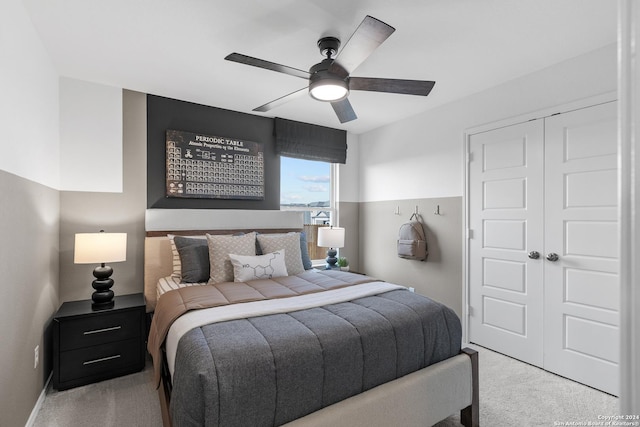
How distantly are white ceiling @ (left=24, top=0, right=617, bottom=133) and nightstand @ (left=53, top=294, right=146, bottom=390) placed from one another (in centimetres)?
209

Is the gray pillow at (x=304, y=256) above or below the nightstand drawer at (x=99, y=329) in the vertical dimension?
above

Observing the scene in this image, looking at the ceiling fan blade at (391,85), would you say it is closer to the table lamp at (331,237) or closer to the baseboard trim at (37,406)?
the table lamp at (331,237)

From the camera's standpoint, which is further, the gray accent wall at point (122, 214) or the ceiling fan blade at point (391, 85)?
the gray accent wall at point (122, 214)

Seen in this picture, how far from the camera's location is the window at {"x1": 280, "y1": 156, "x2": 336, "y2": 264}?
4312 mm

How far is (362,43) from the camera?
178cm

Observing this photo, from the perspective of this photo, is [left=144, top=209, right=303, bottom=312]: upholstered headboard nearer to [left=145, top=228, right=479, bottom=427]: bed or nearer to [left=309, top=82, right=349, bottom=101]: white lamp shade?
[left=145, top=228, right=479, bottom=427]: bed

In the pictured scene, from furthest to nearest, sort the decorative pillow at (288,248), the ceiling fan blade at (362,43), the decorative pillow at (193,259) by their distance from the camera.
A: the decorative pillow at (288,248) < the decorative pillow at (193,259) < the ceiling fan blade at (362,43)

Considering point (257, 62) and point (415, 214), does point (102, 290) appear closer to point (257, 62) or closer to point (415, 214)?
point (257, 62)

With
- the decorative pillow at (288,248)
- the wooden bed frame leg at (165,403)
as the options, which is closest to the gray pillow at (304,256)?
the decorative pillow at (288,248)

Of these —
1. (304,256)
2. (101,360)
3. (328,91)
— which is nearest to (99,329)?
(101,360)

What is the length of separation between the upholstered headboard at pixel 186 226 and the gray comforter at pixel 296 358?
1.79 meters

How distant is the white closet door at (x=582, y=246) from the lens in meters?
2.39

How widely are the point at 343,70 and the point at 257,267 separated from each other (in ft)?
5.79

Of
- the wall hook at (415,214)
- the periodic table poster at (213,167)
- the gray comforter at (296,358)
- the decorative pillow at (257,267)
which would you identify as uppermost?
the periodic table poster at (213,167)
